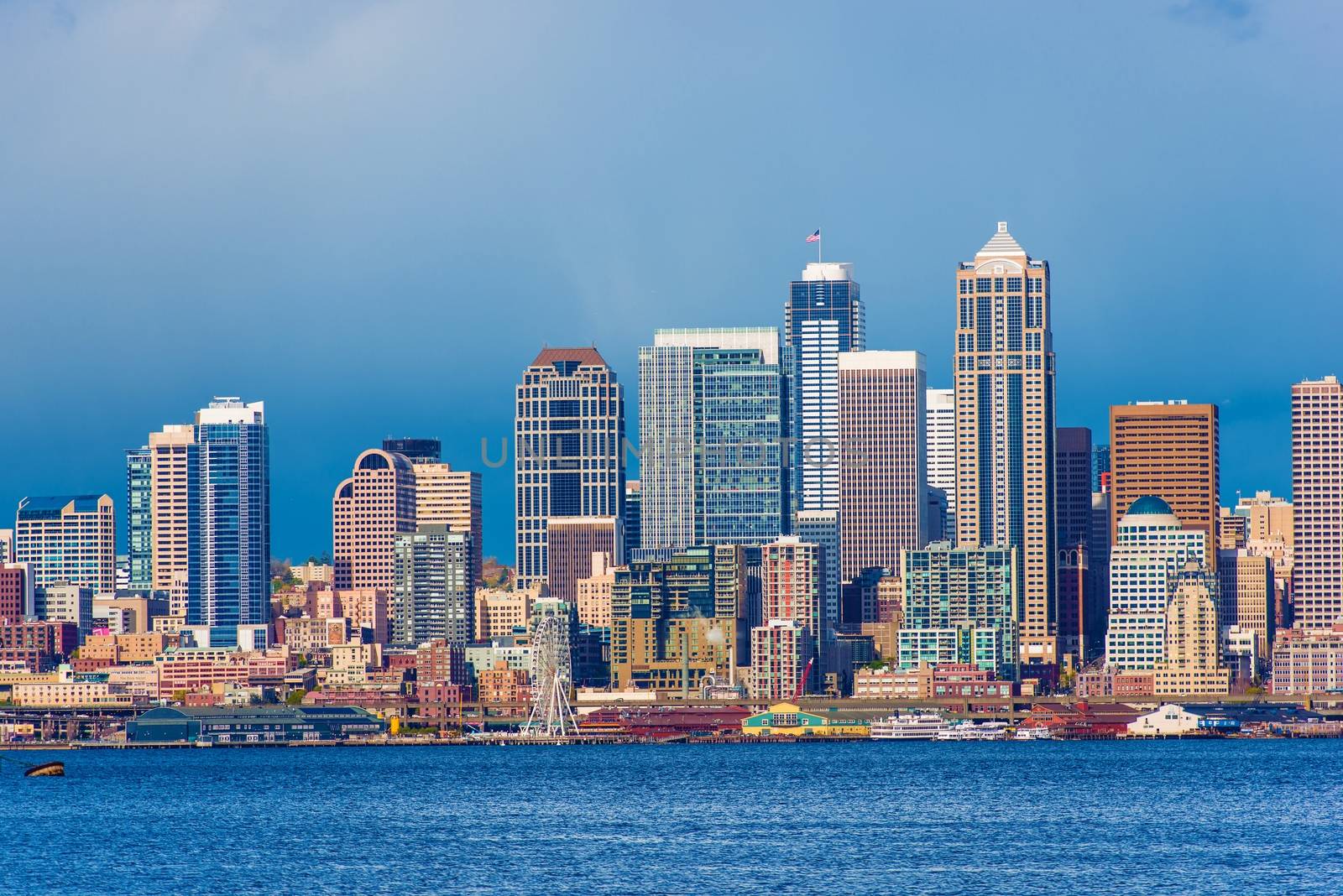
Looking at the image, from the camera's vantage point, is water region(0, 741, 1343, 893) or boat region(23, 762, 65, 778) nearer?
water region(0, 741, 1343, 893)

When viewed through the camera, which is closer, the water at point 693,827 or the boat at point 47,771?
the water at point 693,827

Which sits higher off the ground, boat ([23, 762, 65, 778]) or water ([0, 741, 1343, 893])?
water ([0, 741, 1343, 893])

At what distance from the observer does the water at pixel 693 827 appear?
315 ft

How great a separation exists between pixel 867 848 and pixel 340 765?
78.6 meters

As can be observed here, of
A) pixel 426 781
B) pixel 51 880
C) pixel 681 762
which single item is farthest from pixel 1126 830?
pixel 681 762

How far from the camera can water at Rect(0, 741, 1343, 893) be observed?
96.1 m

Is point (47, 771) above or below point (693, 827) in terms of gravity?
below

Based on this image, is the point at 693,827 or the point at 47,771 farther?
the point at 47,771

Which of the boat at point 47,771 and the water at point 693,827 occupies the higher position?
the water at point 693,827

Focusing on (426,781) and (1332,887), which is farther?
(426,781)

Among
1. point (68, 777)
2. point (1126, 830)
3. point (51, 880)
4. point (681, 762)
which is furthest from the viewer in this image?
point (681, 762)

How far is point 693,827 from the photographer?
116 meters

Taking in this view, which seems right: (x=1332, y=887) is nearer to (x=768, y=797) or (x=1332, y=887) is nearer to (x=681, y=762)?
(x=768, y=797)

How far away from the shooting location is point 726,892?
91438mm
